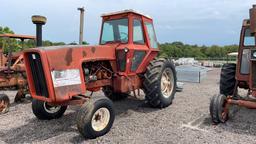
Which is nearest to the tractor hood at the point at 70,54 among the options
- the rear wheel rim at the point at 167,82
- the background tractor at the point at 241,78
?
the rear wheel rim at the point at 167,82

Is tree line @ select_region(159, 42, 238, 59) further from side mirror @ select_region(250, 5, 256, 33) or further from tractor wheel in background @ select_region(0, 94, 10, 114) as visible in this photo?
side mirror @ select_region(250, 5, 256, 33)

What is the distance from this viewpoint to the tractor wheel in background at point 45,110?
5453 mm

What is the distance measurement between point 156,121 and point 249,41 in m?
2.88

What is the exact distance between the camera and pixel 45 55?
4.39m

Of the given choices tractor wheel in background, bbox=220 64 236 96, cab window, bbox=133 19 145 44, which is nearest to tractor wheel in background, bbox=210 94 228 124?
tractor wheel in background, bbox=220 64 236 96

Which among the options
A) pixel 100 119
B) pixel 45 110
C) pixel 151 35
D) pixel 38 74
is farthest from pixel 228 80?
pixel 38 74

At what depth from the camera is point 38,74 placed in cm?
468

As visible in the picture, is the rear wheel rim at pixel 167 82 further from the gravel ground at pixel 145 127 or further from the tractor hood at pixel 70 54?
the tractor hood at pixel 70 54

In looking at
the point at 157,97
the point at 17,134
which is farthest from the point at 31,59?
the point at 157,97

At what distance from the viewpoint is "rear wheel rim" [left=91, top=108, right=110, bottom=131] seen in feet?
14.7

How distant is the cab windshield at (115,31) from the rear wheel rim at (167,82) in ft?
4.82

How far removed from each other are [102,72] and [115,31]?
116cm

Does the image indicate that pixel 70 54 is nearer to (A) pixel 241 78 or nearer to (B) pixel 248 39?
(A) pixel 241 78

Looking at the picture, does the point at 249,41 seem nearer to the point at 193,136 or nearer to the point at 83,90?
the point at 193,136
